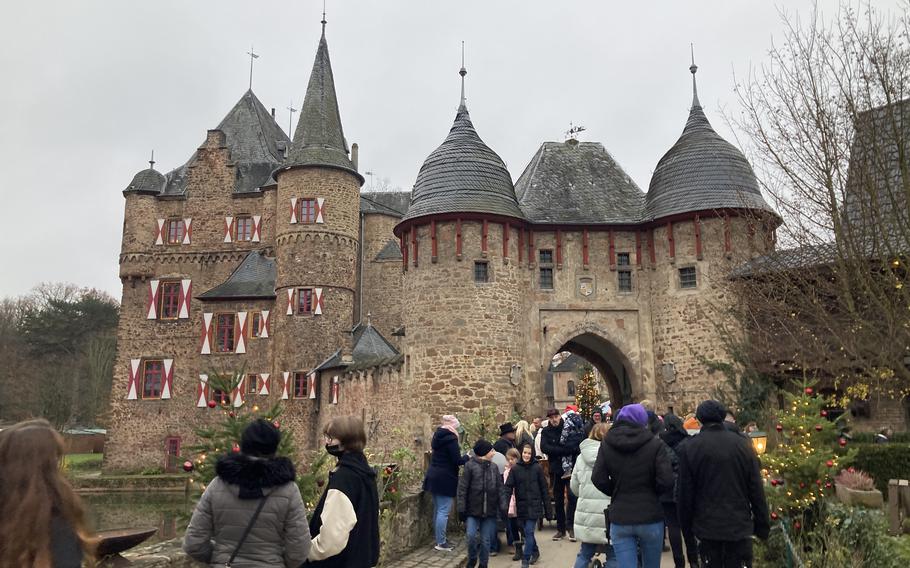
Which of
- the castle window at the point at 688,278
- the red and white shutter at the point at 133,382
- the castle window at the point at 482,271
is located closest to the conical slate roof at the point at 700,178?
the castle window at the point at 688,278

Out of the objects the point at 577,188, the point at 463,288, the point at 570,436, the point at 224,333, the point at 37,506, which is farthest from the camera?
the point at 224,333

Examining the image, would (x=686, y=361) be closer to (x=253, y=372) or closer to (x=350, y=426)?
(x=350, y=426)

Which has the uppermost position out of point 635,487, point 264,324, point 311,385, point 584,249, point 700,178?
point 700,178

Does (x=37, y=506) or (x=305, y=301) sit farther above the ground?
(x=305, y=301)

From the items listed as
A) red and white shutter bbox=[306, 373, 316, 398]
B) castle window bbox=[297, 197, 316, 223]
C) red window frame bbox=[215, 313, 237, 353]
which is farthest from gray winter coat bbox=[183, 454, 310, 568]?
red window frame bbox=[215, 313, 237, 353]

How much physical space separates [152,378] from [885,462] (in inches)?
1113

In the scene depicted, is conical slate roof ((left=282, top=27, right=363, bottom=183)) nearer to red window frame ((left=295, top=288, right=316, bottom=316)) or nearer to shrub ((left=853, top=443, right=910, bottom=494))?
red window frame ((left=295, top=288, right=316, bottom=316))

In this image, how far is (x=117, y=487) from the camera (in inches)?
1118

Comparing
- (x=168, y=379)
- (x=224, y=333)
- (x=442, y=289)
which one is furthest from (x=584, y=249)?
(x=168, y=379)

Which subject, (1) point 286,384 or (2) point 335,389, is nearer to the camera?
(2) point 335,389

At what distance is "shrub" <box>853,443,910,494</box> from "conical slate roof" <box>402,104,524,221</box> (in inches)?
396

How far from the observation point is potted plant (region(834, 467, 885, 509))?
7.41m

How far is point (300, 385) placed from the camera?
27750mm

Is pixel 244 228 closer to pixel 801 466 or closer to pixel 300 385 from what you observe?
pixel 300 385
